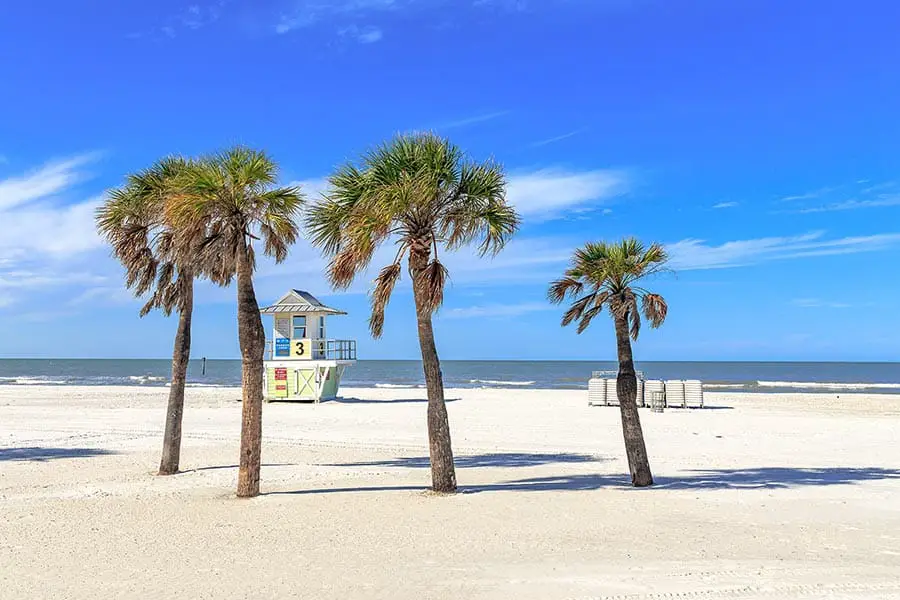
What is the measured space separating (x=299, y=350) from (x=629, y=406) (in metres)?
24.9

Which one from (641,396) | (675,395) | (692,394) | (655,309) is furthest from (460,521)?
(692,394)

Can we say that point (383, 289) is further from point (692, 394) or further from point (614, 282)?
point (692, 394)

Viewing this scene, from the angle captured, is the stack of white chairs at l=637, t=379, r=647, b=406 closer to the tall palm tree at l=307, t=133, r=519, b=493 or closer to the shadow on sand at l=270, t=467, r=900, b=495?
the shadow on sand at l=270, t=467, r=900, b=495

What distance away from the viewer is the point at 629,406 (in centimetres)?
1233

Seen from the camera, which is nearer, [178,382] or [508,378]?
[178,382]

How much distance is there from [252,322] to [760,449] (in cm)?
1314

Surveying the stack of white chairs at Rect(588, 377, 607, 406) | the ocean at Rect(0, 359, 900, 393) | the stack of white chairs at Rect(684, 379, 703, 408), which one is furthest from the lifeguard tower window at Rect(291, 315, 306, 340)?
the ocean at Rect(0, 359, 900, 393)

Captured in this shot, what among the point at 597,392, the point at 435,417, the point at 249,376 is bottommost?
the point at 435,417

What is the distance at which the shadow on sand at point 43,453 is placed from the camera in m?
16.8

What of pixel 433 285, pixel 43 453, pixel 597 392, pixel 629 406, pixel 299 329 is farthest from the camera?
pixel 299 329

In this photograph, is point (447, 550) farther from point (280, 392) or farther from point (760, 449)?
point (280, 392)

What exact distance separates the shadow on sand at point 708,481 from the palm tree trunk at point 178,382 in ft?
10.8

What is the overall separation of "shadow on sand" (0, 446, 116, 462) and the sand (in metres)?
0.09

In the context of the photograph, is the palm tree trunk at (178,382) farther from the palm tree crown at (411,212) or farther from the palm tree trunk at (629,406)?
the palm tree trunk at (629,406)
